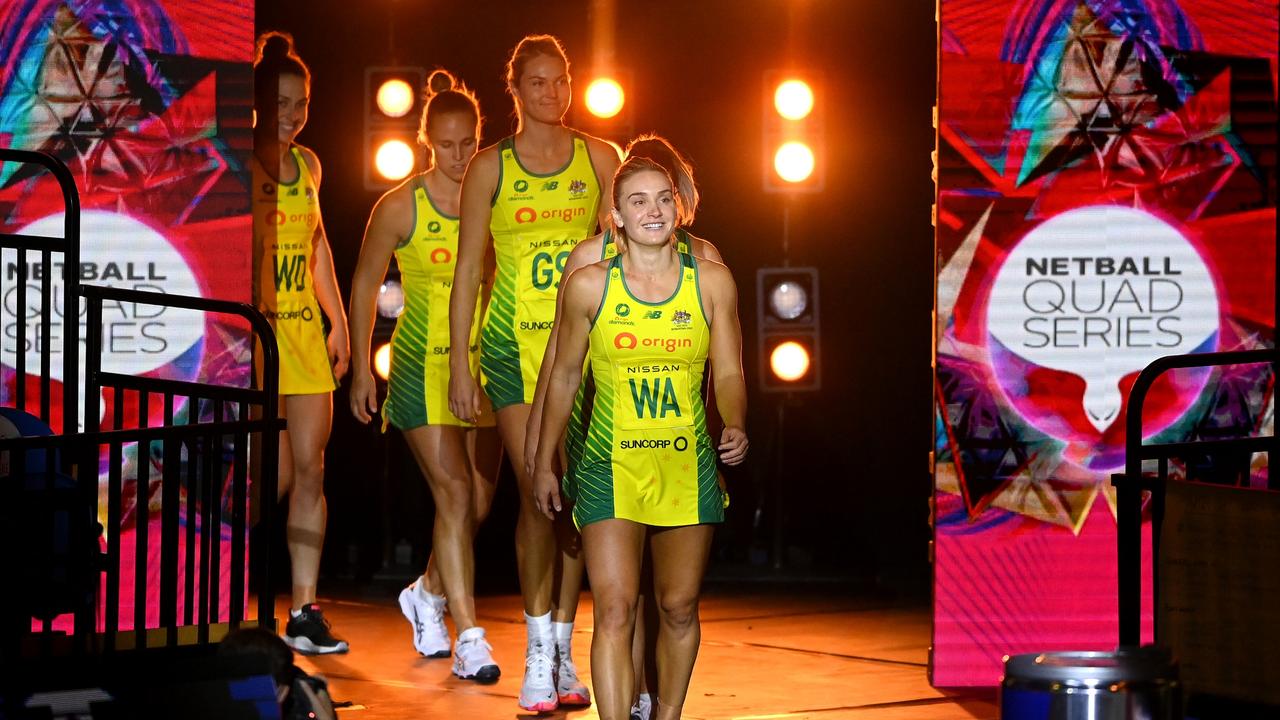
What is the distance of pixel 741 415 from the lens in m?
5.28

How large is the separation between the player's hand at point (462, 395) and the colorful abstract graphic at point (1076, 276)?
4.99 ft

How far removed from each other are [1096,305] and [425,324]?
2315 mm

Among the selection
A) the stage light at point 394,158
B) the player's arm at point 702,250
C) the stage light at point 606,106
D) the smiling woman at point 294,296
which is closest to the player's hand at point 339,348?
the smiling woman at point 294,296

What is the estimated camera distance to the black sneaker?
7137 mm

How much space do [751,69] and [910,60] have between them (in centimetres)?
71

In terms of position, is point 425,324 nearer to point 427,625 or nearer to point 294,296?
point 294,296

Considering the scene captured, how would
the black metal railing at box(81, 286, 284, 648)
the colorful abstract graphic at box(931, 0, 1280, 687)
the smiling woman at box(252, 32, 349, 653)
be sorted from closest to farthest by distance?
the black metal railing at box(81, 286, 284, 648) < the colorful abstract graphic at box(931, 0, 1280, 687) < the smiling woman at box(252, 32, 349, 653)

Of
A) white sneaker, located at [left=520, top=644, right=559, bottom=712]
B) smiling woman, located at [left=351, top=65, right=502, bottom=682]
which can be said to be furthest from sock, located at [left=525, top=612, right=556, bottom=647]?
smiling woman, located at [left=351, top=65, right=502, bottom=682]

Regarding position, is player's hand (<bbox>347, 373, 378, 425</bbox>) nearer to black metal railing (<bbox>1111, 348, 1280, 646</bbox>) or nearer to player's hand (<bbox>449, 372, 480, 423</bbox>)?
player's hand (<bbox>449, 372, 480, 423</bbox>)

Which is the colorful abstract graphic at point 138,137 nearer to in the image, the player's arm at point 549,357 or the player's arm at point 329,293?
the player's arm at point 329,293

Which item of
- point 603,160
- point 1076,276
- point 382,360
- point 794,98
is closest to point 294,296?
point 382,360

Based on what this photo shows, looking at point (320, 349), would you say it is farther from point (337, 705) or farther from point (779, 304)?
point (779, 304)

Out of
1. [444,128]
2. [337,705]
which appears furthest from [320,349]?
[337,705]

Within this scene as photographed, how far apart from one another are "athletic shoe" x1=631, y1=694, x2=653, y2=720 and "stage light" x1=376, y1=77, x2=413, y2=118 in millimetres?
3665
